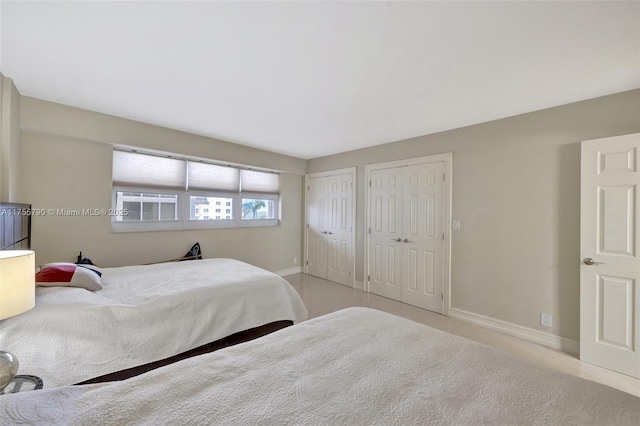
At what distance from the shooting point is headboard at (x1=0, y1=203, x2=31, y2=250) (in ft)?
6.35

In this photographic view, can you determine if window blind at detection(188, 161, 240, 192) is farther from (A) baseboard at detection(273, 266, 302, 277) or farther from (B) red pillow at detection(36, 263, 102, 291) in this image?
(B) red pillow at detection(36, 263, 102, 291)

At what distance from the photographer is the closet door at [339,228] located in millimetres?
4648

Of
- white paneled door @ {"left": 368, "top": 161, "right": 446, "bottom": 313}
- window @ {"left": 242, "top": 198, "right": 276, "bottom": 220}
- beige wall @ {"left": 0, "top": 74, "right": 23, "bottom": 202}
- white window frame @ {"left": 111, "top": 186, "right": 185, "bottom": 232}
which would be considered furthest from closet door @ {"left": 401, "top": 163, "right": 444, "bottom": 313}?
beige wall @ {"left": 0, "top": 74, "right": 23, "bottom": 202}

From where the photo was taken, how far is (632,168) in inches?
84.5

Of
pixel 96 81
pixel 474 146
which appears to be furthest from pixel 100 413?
pixel 474 146

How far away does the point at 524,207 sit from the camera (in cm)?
280

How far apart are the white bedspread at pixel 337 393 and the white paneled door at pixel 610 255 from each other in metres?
1.97

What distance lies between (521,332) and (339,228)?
9.51ft

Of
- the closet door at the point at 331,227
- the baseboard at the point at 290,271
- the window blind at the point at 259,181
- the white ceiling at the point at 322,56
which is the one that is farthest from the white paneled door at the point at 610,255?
the window blind at the point at 259,181

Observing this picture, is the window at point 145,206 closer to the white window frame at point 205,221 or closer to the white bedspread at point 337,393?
the white window frame at point 205,221

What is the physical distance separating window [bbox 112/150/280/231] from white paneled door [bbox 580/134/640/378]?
4354 millimetres

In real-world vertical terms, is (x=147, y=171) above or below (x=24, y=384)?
above

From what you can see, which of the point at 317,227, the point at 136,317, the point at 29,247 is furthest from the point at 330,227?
the point at 29,247

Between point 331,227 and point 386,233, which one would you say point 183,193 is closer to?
point 331,227
